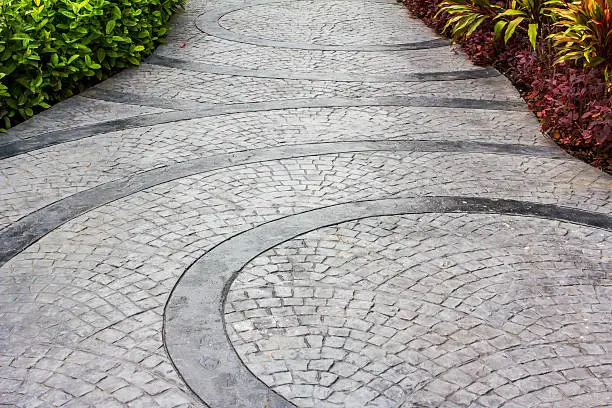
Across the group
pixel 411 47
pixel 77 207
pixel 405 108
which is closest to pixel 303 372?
pixel 77 207

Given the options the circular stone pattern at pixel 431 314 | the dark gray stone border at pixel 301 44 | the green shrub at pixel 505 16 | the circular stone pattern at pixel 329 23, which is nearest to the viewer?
the circular stone pattern at pixel 431 314

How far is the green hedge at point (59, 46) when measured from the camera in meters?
7.09

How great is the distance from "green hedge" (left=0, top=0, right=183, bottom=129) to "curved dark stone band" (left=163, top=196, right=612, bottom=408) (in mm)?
3259

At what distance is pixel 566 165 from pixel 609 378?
2.90m

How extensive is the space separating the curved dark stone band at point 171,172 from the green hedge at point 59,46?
182cm

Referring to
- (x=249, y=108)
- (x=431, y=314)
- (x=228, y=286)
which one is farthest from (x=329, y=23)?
(x=431, y=314)

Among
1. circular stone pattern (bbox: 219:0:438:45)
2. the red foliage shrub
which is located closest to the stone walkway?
the red foliage shrub

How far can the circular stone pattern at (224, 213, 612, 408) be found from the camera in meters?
3.69

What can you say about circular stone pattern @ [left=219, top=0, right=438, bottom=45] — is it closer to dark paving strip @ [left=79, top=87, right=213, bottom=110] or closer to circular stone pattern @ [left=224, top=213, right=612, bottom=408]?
dark paving strip @ [left=79, top=87, right=213, bottom=110]

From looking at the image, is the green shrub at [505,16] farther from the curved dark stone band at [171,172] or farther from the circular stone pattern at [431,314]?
the circular stone pattern at [431,314]

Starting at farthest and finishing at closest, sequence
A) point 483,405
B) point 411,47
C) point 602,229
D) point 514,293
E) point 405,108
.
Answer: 1. point 411,47
2. point 405,108
3. point 602,229
4. point 514,293
5. point 483,405

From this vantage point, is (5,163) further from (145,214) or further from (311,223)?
(311,223)

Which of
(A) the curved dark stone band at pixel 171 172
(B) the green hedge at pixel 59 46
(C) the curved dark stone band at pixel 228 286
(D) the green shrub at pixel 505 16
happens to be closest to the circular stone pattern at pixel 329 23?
(D) the green shrub at pixel 505 16

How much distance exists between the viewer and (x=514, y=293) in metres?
4.45
